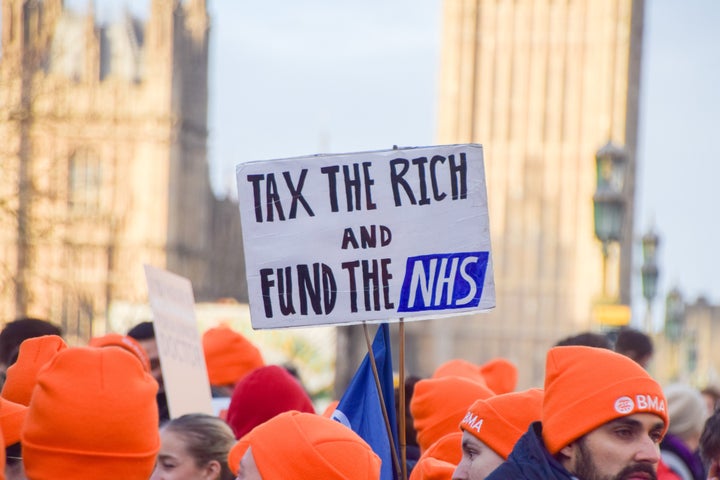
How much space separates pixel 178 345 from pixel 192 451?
2.14 metres

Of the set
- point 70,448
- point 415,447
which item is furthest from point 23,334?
point 70,448

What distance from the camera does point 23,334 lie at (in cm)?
745

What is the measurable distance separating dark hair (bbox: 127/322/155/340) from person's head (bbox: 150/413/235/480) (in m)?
2.77

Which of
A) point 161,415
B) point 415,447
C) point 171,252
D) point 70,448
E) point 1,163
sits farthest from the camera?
point 171,252

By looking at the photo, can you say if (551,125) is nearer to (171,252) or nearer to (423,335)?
(423,335)

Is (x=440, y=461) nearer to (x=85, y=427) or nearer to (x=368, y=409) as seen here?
(x=368, y=409)

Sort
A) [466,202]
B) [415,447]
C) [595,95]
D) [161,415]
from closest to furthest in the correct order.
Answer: [466,202]
[415,447]
[161,415]
[595,95]

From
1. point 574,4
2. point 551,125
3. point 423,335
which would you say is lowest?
point 423,335

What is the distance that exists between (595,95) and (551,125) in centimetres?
192

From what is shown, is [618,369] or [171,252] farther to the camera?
[171,252]

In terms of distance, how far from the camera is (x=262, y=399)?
6.98 m

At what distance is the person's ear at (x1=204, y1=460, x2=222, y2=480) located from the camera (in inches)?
227

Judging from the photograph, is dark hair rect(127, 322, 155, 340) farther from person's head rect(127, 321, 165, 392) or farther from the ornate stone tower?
the ornate stone tower

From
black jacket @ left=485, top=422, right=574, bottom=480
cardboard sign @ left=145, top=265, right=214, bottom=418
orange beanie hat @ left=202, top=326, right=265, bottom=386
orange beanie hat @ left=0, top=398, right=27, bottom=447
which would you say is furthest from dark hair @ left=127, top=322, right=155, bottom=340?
black jacket @ left=485, top=422, right=574, bottom=480
